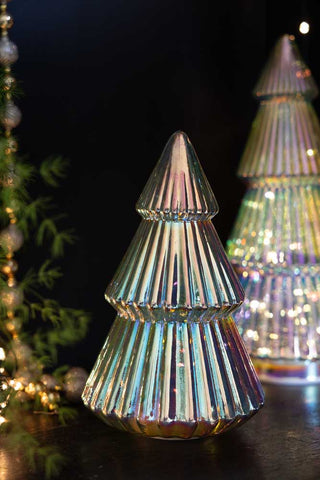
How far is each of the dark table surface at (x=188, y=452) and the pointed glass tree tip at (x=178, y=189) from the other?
0.32 metres

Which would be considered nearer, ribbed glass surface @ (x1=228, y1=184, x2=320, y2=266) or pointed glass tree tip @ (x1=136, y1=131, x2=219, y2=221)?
pointed glass tree tip @ (x1=136, y1=131, x2=219, y2=221)

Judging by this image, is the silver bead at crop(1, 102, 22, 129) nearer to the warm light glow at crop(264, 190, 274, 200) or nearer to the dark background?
the dark background

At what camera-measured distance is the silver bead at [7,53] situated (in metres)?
1.19

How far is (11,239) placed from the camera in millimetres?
1238

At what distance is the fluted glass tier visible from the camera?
1.12 m

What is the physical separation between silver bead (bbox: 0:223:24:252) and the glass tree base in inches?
21.0

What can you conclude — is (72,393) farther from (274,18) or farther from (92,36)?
(274,18)

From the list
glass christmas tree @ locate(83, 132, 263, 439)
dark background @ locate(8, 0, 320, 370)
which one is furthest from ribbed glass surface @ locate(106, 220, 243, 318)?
dark background @ locate(8, 0, 320, 370)

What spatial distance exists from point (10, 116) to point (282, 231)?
58cm

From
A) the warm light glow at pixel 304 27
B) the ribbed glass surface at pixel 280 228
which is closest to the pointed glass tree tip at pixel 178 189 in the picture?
the ribbed glass surface at pixel 280 228

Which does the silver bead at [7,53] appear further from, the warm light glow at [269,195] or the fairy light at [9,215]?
the warm light glow at [269,195]

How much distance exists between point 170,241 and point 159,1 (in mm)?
522

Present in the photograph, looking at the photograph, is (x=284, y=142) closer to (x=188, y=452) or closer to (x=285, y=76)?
(x=285, y=76)

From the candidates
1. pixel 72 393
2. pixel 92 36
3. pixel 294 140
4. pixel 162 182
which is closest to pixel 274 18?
pixel 294 140
